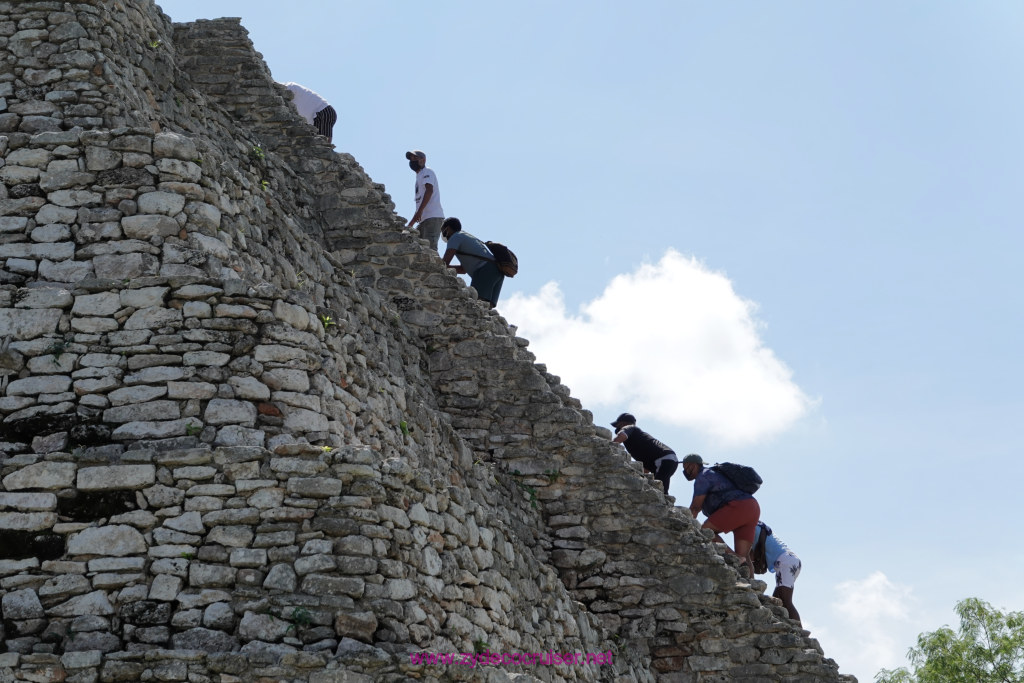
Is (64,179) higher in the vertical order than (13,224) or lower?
higher

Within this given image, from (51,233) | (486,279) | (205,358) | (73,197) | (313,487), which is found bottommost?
(313,487)

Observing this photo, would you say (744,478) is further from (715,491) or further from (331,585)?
(331,585)

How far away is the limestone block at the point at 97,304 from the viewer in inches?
345

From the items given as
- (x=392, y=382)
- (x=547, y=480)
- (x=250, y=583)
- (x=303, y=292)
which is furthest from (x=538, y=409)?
(x=250, y=583)

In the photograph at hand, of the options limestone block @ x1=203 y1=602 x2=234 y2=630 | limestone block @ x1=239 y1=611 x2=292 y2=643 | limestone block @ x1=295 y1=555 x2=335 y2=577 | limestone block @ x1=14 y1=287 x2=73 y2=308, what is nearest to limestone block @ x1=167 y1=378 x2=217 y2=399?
limestone block @ x1=14 y1=287 x2=73 y2=308

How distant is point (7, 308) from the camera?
28.9 ft

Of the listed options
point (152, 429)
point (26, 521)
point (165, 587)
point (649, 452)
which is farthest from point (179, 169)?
point (649, 452)

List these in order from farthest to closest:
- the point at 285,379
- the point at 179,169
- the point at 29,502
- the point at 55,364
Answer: the point at 179,169 → the point at 285,379 → the point at 55,364 → the point at 29,502

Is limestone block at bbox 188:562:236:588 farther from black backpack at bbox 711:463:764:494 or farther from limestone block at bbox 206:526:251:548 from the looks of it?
black backpack at bbox 711:463:764:494

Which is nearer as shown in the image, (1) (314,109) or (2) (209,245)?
(2) (209,245)

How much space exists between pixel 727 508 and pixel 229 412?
6.46m

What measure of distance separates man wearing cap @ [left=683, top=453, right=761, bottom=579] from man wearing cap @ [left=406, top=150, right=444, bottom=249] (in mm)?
4068

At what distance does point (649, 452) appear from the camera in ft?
46.3

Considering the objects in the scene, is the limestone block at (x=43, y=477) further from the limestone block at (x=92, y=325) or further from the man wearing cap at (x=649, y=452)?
the man wearing cap at (x=649, y=452)
